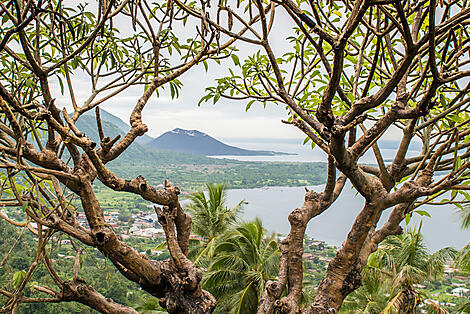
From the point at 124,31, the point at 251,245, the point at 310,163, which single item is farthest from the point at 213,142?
the point at 124,31

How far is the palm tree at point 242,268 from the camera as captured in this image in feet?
19.5

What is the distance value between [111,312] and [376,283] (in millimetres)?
6514

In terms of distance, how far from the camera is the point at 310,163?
24.1 meters

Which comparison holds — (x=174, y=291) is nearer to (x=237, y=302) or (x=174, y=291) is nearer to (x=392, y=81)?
(x=392, y=81)

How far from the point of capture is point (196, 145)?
3716 cm

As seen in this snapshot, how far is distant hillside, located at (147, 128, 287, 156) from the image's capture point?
→ 117ft

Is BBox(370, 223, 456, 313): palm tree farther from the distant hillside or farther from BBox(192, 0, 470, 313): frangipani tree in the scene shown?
the distant hillside

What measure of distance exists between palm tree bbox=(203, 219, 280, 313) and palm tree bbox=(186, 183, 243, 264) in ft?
4.06

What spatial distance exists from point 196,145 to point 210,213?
29.4m

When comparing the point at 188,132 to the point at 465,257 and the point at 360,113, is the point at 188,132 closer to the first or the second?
the point at 465,257

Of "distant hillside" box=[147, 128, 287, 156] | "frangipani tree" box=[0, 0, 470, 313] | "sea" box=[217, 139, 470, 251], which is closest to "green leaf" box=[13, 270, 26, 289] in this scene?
"frangipani tree" box=[0, 0, 470, 313]

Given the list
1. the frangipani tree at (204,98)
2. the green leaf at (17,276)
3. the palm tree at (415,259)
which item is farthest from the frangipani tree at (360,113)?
the palm tree at (415,259)

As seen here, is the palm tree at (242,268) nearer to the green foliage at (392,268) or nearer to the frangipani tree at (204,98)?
the green foliage at (392,268)

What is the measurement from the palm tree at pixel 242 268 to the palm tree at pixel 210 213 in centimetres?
124
